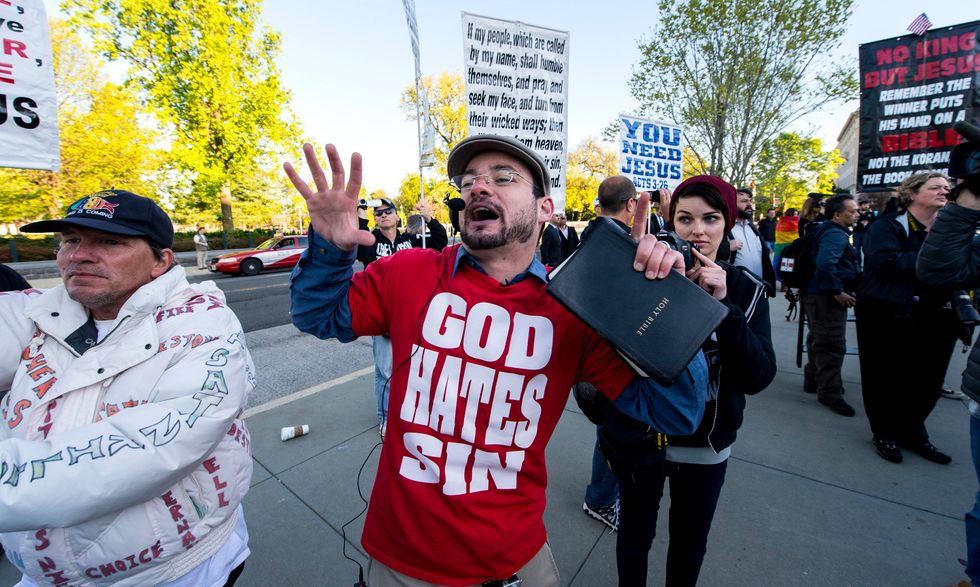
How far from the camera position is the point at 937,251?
217 centimetres

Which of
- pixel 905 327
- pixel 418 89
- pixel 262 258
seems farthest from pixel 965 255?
pixel 262 258

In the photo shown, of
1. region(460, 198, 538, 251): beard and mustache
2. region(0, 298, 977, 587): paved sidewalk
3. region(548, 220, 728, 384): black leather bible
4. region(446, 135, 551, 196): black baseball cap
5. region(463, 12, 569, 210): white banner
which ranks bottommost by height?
region(0, 298, 977, 587): paved sidewalk

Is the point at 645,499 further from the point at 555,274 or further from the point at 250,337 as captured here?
the point at 250,337

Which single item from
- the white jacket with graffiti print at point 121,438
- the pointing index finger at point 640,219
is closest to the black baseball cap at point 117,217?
the white jacket with graffiti print at point 121,438

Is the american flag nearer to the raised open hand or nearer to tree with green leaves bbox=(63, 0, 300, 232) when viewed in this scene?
the raised open hand

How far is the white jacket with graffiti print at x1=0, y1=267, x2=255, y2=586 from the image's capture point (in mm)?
1010

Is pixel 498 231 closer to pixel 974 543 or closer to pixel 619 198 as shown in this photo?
pixel 619 198

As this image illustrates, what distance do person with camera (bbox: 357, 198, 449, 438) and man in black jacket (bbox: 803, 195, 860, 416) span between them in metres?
3.88

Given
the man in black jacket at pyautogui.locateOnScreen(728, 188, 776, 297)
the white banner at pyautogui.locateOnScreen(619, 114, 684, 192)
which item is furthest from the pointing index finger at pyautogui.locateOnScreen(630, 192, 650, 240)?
the white banner at pyautogui.locateOnScreen(619, 114, 684, 192)

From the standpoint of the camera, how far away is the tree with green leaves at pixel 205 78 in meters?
19.2

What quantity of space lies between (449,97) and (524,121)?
2835 cm

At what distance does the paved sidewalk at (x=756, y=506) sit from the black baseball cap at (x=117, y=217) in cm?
183

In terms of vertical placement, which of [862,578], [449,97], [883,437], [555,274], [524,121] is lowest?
[862,578]

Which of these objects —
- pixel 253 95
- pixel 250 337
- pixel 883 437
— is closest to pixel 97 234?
pixel 883 437
